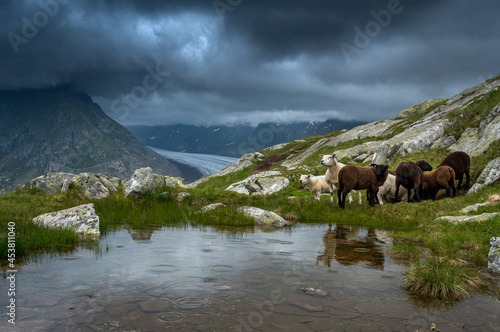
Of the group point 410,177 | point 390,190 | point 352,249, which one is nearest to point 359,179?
point 410,177

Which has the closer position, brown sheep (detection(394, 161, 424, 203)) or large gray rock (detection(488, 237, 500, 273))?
large gray rock (detection(488, 237, 500, 273))

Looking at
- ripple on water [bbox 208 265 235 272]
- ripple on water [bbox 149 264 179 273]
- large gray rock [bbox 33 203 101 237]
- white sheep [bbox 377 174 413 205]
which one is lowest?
ripple on water [bbox 208 265 235 272]

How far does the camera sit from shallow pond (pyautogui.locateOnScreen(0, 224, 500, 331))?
551 cm

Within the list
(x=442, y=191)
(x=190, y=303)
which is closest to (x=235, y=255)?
(x=190, y=303)

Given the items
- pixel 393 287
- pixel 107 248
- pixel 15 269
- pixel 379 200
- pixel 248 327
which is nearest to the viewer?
pixel 248 327

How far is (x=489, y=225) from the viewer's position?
12328 millimetres

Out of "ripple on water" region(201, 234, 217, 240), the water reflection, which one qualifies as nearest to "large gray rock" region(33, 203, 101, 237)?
"ripple on water" region(201, 234, 217, 240)

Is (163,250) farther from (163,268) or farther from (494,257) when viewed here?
(494,257)

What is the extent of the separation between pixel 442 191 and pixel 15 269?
1093 inches

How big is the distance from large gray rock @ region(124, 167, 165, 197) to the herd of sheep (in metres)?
13.1

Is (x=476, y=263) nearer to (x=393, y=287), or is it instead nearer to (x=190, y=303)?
(x=393, y=287)

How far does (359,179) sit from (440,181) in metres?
6.15

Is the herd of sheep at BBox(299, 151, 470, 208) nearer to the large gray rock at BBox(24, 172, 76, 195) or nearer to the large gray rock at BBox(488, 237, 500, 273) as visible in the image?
the large gray rock at BBox(488, 237, 500, 273)

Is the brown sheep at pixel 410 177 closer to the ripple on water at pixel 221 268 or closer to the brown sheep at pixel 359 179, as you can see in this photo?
the brown sheep at pixel 359 179
